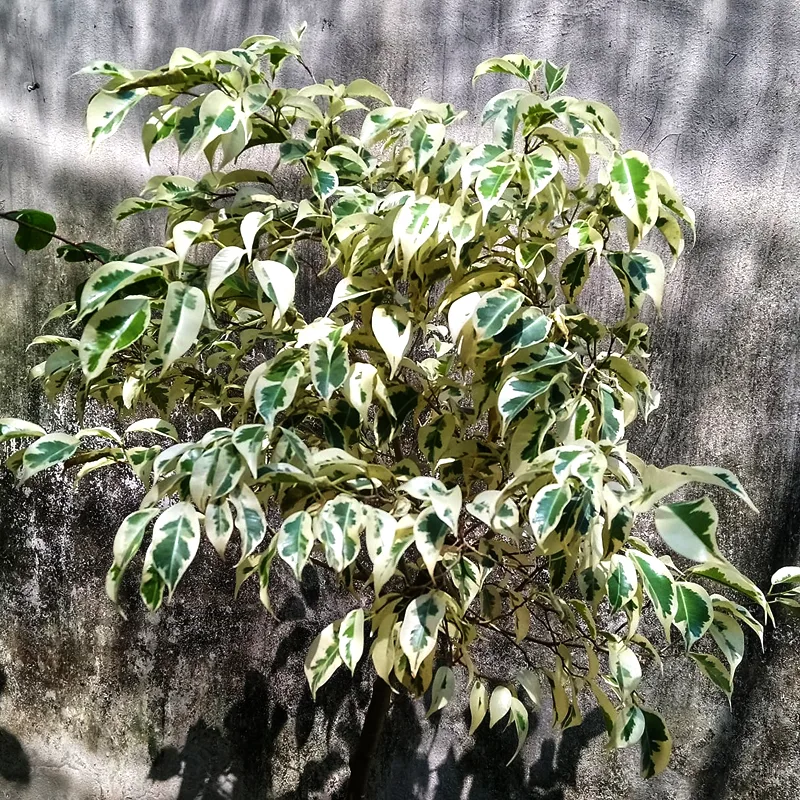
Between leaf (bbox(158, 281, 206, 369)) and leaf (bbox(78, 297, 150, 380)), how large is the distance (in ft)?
0.11

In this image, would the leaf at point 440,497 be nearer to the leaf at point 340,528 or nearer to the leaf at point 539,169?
the leaf at point 340,528

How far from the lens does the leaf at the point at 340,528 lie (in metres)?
0.80

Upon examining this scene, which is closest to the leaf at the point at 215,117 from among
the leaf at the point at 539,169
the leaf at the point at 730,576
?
the leaf at the point at 539,169

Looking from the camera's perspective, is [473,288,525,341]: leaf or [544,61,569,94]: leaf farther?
[544,61,569,94]: leaf

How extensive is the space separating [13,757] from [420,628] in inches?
53.3

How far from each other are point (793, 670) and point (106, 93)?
1371mm

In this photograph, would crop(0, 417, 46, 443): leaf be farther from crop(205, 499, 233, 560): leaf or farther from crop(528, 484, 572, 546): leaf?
crop(528, 484, 572, 546): leaf

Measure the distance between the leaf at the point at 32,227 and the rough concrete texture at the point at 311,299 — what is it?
598 millimetres

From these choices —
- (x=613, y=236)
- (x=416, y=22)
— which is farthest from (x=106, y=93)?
(x=613, y=236)

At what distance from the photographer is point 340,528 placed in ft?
2.68

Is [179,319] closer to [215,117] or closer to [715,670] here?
[215,117]

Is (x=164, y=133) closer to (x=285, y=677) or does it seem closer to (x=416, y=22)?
(x=416, y=22)

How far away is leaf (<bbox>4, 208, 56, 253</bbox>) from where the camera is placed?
1016 millimetres

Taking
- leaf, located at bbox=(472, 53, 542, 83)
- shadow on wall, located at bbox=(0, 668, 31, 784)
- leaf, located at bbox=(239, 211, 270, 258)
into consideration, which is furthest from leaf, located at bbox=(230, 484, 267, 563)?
shadow on wall, located at bbox=(0, 668, 31, 784)
